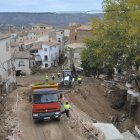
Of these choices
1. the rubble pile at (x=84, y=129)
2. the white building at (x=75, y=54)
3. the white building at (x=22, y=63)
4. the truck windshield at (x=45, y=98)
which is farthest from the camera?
the white building at (x=75, y=54)

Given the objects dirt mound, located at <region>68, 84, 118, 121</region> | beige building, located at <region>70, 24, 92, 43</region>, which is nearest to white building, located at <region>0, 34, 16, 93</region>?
dirt mound, located at <region>68, 84, 118, 121</region>

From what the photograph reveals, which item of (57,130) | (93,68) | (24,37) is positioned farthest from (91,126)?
(24,37)

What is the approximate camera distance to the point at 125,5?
4588cm

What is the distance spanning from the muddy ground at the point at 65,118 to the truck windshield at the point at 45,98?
5.16 ft

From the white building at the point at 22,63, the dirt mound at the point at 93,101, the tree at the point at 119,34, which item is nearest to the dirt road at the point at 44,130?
the dirt mound at the point at 93,101

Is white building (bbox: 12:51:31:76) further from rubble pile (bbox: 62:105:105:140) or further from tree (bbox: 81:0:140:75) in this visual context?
rubble pile (bbox: 62:105:105:140)

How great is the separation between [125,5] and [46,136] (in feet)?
76.5

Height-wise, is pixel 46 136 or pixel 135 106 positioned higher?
pixel 46 136

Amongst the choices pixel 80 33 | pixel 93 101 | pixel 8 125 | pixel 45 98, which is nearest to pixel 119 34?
pixel 93 101

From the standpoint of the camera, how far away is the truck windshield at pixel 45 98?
2956 centimetres

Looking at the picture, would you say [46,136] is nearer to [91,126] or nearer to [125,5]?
[91,126]

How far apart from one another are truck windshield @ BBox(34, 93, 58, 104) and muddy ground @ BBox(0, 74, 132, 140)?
1572mm

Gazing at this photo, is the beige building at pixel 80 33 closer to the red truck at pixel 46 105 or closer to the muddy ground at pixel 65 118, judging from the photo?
the muddy ground at pixel 65 118

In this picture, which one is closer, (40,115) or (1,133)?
(1,133)
